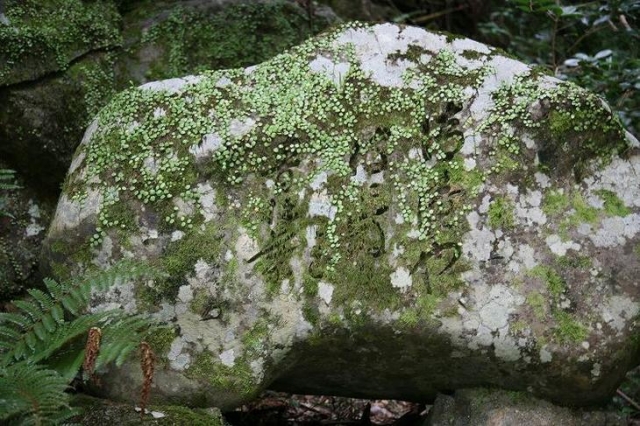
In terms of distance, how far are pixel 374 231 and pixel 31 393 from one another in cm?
181

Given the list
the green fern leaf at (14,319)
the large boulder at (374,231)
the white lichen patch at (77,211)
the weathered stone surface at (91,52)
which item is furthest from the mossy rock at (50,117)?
the green fern leaf at (14,319)

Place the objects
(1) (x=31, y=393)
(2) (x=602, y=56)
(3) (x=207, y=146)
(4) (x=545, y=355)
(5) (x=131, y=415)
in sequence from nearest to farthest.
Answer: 1. (1) (x=31, y=393)
2. (5) (x=131, y=415)
3. (4) (x=545, y=355)
4. (3) (x=207, y=146)
5. (2) (x=602, y=56)

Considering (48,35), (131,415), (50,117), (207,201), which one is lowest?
(131,415)

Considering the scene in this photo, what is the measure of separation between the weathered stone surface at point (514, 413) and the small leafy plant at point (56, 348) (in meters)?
1.75

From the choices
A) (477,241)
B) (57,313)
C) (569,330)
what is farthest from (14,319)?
(569,330)

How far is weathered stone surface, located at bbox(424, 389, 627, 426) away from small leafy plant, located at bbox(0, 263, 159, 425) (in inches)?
69.1

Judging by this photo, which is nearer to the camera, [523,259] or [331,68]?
[523,259]

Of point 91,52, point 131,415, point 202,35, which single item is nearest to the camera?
point 131,415

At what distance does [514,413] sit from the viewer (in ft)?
12.1

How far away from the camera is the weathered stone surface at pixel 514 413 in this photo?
3678 mm

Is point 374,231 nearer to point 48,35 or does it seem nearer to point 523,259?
point 523,259

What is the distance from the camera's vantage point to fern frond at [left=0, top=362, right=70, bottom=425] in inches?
103

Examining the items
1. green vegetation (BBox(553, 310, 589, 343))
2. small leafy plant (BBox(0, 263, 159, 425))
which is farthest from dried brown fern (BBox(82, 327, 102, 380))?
green vegetation (BBox(553, 310, 589, 343))

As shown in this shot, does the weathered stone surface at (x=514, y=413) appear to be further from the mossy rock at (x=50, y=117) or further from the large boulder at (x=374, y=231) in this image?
the mossy rock at (x=50, y=117)
